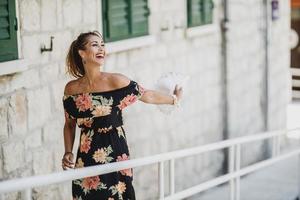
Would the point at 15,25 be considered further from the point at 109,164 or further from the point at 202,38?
the point at 202,38

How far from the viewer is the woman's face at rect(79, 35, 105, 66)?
3.78 meters

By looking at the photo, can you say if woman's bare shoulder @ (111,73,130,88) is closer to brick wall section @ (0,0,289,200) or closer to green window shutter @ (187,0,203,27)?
brick wall section @ (0,0,289,200)

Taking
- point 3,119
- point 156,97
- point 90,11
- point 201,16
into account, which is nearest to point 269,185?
point 201,16

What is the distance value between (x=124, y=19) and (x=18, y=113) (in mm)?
1774

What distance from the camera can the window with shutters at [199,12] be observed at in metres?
7.41

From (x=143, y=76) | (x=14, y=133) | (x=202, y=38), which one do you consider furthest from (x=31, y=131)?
(x=202, y=38)

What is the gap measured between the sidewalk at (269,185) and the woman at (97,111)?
372 centimetres

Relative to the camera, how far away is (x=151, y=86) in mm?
6602

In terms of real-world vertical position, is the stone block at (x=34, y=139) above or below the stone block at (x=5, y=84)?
below

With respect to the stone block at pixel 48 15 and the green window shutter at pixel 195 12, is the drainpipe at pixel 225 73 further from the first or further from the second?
the stone block at pixel 48 15

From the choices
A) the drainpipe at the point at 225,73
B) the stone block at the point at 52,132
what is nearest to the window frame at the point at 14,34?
the stone block at the point at 52,132

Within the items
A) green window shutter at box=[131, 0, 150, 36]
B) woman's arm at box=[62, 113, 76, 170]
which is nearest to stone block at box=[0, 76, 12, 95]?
woman's arm at box=[62, 113, 76, 170]

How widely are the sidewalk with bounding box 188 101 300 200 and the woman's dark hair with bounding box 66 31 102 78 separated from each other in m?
3.86

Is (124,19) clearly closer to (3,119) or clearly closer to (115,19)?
(115,19)
